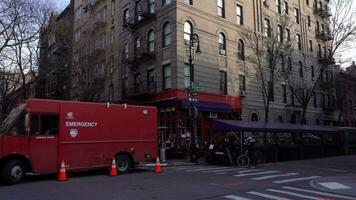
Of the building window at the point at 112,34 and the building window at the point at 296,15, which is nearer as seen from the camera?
the building window at the point at 112,34

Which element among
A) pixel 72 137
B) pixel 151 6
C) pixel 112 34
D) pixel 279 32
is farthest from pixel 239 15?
pixel 72 137

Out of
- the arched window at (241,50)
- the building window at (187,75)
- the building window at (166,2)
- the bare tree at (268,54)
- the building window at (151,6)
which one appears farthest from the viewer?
the arched window at (241,50)

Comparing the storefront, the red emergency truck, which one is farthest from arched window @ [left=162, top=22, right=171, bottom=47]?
the red emergency truck

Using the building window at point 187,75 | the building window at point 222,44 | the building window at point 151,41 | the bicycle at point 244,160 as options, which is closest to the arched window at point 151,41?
the building window at point 151,41

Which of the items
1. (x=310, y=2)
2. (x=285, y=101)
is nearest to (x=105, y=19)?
(x=285, y=101)

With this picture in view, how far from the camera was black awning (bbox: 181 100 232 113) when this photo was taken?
95.3ft

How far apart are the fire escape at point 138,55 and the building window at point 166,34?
4.93ft

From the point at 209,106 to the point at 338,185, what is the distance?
1713 centimetres

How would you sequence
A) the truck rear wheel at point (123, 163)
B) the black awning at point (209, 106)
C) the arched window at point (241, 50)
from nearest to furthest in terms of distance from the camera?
→ the truck rear wheel at point (123, 163) → the black awning at point (209, 106) → the arched window at point (241, 50)

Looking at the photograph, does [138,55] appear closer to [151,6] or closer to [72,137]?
[151,6]

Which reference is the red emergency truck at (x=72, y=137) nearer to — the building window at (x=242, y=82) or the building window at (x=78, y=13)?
the building window at (x=242, y=82)

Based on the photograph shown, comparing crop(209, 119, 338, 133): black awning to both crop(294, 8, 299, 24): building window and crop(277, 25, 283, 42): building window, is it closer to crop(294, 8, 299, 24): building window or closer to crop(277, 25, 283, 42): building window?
crop(277, 25, 283, 42): building window

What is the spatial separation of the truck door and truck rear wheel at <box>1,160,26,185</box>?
0.52 metres

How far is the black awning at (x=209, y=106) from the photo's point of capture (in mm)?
29047
